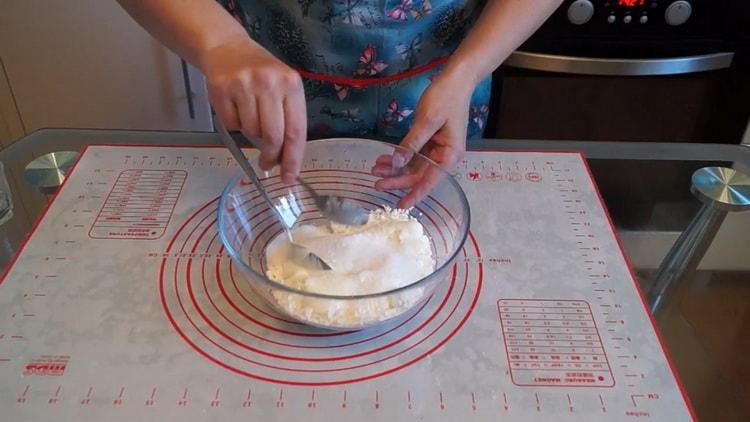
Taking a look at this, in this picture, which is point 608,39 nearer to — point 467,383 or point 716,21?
point 716,21

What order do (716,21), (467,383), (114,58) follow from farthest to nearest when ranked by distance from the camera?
(114,58), (716,21), (467,383)

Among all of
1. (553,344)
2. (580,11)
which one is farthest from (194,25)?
A: (580,11)

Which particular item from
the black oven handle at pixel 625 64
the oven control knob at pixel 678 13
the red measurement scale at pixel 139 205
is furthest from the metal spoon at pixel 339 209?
the oven control knob at pixel 678 13

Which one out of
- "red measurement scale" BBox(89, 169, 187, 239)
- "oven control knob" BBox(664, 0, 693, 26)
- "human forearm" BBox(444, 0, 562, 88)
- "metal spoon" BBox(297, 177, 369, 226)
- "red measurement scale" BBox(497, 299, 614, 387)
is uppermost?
"human forearm" BBox(444, 0, 562, 88)

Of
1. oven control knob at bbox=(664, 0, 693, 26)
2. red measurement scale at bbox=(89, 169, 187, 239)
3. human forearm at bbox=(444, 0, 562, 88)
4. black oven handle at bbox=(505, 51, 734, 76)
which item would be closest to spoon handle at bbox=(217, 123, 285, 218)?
red measurement scale at bbox=(89, 169, 187, 239)

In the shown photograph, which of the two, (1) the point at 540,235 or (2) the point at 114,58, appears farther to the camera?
(2) the point at 114,58

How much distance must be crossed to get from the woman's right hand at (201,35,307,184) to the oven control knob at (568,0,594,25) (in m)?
0.72

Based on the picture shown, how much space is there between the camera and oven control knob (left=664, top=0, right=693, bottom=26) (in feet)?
3.71

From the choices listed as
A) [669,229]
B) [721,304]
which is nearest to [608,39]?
[669,229]

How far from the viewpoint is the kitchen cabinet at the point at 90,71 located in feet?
4.11

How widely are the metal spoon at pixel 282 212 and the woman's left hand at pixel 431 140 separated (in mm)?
102

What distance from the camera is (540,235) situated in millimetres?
633

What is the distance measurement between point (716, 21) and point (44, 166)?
1096 mm

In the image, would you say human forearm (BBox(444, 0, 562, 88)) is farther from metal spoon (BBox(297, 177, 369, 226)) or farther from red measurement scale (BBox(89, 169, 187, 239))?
red measurement scale (BBox(89, 169, 187, 239))
